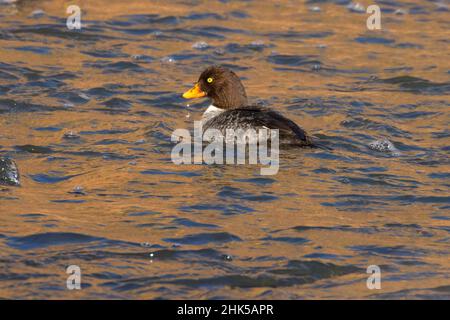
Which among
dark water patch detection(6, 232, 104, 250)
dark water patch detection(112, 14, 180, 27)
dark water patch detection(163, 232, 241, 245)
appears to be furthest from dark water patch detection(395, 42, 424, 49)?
dark water patch detection(6, 232, 104, 250)

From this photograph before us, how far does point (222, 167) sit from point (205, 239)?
2103 mm

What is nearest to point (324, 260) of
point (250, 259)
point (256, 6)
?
point (250, 259)

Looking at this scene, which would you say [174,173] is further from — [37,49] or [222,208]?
[37,49]

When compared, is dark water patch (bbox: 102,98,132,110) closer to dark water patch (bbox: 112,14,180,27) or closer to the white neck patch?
the white neck patch

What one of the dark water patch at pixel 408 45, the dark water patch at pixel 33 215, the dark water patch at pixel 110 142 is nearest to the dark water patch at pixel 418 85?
the dark water patch at pixel 408 45

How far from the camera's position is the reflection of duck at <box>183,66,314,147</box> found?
1017 cm

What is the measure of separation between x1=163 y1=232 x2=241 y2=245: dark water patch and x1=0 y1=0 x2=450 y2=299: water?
0.9 inches

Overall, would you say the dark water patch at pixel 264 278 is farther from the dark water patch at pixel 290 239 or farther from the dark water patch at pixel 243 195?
the dark water patch at pixel 243 195

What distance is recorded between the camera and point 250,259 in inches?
291

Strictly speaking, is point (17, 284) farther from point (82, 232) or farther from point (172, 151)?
point (172, 151)

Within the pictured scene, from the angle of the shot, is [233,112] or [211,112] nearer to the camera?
[233,112]

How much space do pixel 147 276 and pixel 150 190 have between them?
199 centimetres

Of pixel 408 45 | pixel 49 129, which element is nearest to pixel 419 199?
pixel 49 129

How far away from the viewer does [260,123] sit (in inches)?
407
